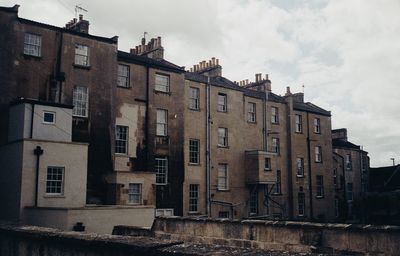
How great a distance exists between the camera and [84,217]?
60.4 feet

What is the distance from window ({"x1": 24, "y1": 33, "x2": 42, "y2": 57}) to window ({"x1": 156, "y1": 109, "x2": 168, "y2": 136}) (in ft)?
28.8

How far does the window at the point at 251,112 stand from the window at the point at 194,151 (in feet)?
21.7

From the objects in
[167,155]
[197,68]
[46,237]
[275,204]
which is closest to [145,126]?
[167,155]

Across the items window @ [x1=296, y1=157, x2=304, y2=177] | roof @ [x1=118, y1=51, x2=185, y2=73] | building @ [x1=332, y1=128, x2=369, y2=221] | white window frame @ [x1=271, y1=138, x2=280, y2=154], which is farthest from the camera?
building @ [x1=332, y1=128, x2=369, y2=221]

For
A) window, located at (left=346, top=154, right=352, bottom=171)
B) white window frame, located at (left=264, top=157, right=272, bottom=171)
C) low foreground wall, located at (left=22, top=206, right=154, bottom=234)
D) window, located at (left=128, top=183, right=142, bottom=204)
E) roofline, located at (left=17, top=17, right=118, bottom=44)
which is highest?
roofline, located at (left=17, top=17, right=118, bottom=44)

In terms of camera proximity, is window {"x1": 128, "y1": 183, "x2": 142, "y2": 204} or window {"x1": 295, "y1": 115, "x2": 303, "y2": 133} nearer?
window {"x1": 128, "y1": 183, "x2": 142, "y2": 204}

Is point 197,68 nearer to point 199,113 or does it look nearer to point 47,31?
point 199,113

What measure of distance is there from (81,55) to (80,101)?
2.86 meters

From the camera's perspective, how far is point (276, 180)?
34.2 m

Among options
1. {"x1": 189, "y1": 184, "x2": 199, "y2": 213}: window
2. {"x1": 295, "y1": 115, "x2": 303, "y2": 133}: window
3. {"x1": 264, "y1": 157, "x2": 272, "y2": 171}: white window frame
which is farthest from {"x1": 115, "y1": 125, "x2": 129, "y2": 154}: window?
{"x1": 295, "y1": 115, "x2": 303, "y2": 133}: window

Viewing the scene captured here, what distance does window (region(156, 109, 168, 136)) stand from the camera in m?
27.7

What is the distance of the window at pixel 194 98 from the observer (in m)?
30.4

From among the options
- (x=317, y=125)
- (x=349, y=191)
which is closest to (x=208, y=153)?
(x=317, y=125)

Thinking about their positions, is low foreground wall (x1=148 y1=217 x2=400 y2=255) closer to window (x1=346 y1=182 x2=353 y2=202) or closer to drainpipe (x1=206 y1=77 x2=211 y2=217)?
drainpipe (x1=206 y1=77 x2=211 y2=217)
